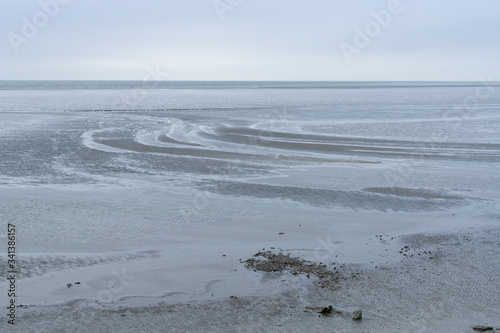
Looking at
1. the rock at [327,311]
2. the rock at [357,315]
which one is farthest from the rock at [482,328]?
the rock at [327,311]

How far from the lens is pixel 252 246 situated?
493 inches

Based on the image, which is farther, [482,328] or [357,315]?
[357,315]

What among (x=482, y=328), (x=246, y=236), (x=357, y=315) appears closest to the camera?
(x=482, y=328)

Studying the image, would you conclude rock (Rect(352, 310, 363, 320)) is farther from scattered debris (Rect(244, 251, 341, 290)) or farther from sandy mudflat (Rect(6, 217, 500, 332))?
scattered debris (Rect(244, 251, 341, 290))

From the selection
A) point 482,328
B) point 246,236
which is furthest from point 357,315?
point 246,236

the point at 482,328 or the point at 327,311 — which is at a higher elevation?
the point at 482,328

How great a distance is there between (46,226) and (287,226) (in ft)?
20.5

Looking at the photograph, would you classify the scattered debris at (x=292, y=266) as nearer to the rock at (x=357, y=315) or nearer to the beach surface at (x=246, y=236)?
the beach surface at (x=246, y=236)

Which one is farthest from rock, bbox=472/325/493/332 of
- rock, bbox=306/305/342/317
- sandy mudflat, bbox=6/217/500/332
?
rock, bbox=306/305/342/317

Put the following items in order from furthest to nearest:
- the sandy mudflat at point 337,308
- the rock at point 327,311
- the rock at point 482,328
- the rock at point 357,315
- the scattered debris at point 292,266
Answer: the scattered debris at point 292,266 → the rock at point 327,311 → the rock at point 357,315 → the sandy mudflat at point 337,308 → the rock at point 482,328

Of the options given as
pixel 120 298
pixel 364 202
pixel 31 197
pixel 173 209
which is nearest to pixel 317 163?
pixel 364 202

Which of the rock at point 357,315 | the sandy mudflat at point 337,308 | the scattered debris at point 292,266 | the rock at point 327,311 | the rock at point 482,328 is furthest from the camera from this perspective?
the scattered debris at point 292,266

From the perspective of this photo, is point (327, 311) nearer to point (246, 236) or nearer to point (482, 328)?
point (482, 328)

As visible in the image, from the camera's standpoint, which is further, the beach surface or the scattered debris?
the scattered debris
